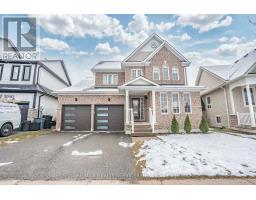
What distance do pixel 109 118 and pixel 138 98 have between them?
10.2 feet

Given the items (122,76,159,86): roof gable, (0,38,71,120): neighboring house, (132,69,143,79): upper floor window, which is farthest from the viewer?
(0,38,71,120): neighboring house

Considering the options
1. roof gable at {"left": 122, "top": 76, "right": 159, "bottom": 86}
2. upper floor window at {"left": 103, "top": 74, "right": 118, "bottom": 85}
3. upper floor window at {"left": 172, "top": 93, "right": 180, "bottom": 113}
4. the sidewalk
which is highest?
upper floor window at {"left": 103, "top": 74, "right": 118, "bottom": 85}

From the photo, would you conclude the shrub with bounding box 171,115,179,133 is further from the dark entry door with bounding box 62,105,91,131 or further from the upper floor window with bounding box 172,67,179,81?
the dark entry door with bounding box 62,105,91,131

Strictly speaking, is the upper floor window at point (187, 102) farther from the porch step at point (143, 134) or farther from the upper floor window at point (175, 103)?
the porch step at point (143, 134)

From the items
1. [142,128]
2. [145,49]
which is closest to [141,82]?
[142,128]

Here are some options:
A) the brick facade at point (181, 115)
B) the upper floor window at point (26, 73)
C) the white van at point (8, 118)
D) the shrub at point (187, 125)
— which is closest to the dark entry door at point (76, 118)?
the white van at point (8, 118)

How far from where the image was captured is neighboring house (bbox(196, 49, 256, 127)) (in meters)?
10.5

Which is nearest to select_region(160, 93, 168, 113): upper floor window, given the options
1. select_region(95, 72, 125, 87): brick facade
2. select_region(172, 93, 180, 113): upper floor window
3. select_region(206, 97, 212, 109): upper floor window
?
select_region(172, 93, 180, 113): upper floor window

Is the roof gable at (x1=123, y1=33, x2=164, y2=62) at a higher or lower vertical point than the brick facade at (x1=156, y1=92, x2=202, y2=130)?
higher

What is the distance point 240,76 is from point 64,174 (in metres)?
13.0

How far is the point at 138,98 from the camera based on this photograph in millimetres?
12477

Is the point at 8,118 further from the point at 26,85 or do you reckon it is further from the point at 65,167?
the point at 65,167
